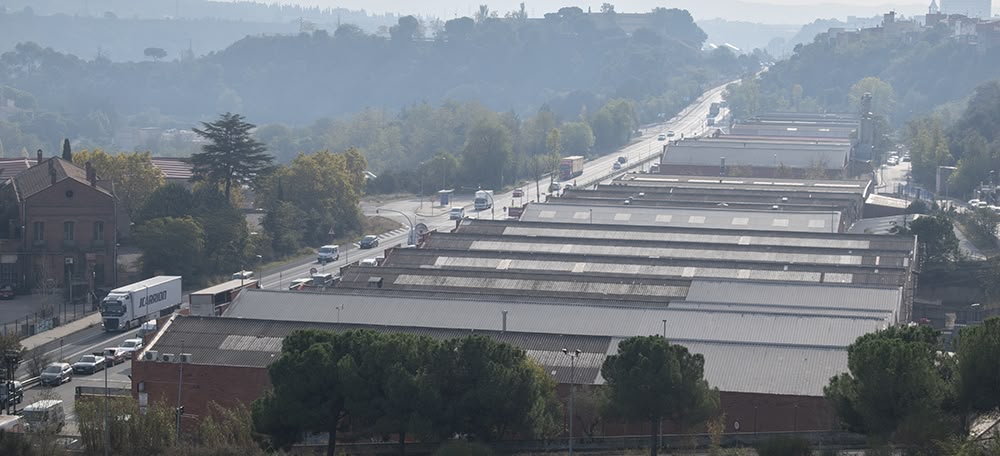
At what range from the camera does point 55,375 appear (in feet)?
119

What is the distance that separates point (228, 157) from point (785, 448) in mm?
38302

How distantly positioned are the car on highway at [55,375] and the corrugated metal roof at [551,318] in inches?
166

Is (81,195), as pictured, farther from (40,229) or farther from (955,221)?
(955,221)

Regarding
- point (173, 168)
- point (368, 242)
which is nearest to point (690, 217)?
point (368, 242)

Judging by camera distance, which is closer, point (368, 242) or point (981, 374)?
point (981, 374)

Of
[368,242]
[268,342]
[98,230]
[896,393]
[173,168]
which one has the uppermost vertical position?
[173,168]

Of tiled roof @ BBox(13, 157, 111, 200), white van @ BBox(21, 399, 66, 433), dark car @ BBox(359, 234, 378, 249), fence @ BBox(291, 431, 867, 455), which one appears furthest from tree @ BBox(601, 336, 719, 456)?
dark car @ BBox(359, 234, 378, 249)

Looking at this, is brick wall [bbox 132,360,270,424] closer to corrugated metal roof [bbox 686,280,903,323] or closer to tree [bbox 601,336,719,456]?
tree [bbox 601,336,719,456]

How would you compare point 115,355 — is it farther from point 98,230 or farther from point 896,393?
point 896,393

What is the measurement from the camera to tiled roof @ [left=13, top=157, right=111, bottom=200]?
50.3 m

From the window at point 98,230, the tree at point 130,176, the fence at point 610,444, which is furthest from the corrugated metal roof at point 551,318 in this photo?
the tree at point 130,176

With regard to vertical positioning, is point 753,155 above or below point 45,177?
above

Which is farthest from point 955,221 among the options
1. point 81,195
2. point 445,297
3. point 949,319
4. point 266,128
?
point 266,128

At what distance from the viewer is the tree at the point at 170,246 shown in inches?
2014
